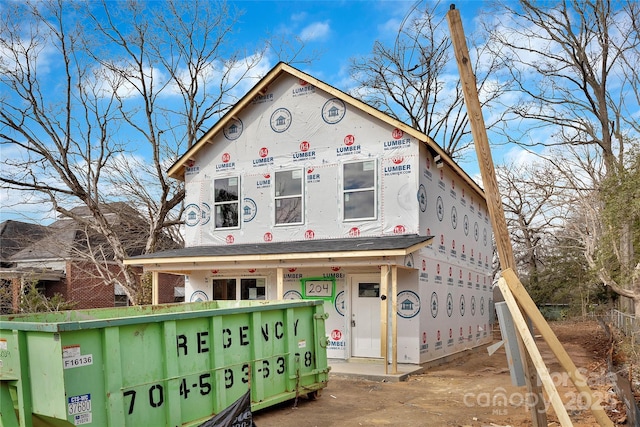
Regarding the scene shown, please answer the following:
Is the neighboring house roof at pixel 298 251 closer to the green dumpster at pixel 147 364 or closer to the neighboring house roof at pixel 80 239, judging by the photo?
the green dumpster at pixel 147 364

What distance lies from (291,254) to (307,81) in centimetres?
545

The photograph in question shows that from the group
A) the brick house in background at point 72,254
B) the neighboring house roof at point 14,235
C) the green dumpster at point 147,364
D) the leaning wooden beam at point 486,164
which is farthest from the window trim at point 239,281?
the neighboring house roof at point 14,235

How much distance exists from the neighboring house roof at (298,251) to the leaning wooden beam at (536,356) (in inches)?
315

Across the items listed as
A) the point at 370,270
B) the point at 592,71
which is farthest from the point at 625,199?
the point at 592,71

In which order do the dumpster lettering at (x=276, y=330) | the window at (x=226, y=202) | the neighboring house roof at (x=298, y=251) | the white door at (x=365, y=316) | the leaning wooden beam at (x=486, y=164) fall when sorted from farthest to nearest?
the window at (x=226, y=202) < the white door at (x=365, y=316) < the neighboring house roof at (x=298, y=251) < the dumpster lettering at (x=276, y=330) < the leaning wooden beam at (x=486, y=164)

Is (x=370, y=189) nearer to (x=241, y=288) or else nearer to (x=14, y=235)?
(x=241, y=288)

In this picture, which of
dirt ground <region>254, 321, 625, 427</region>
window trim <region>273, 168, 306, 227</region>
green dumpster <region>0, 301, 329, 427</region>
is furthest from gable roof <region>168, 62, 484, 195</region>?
green dumpster <region>0, 301, 329, 427</region>

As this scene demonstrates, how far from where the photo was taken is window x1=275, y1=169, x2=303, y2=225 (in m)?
15.9

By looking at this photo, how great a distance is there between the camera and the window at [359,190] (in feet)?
48.9

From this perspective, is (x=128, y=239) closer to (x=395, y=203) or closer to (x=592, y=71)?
(x=395, y=203)

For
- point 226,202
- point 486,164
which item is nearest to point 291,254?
point 226,202

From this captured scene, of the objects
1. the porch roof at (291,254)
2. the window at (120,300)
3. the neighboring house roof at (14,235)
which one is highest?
the neighboring house roof at (14,235)

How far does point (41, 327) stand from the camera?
18.4ft

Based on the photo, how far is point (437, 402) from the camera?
10086 millimetres
